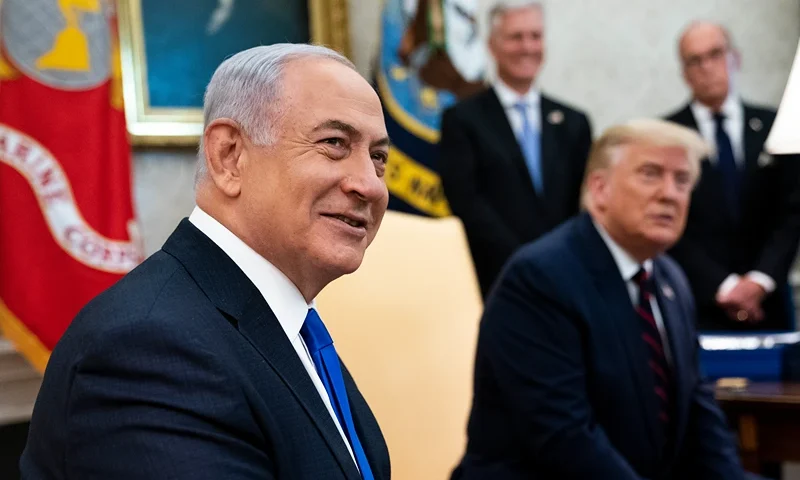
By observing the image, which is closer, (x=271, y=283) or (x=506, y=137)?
(x=271, y=283)

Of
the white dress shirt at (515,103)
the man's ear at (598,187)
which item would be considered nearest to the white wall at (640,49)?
the white dress shirt at (515,103)

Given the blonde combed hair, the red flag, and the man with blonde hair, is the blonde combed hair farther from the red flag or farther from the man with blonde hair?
the red flag

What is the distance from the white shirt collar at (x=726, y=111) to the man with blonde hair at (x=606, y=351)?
1.62 meters

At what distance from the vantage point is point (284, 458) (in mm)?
1082

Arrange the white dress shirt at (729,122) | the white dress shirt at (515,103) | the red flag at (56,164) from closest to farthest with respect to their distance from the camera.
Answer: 1. the red flag at (56,164)
2. the white dress shirt at (515,103)
3. the white dress shirt at (729,122)

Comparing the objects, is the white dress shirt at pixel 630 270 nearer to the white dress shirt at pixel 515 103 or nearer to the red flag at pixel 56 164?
the white dress shirt at pixel 515 103

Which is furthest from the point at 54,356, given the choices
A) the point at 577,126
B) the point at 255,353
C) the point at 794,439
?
the point at 577,126

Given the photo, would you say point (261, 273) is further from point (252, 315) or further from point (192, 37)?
point (192, 37)

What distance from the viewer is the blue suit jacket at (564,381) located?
2225 millimetres

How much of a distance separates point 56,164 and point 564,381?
5.80ft

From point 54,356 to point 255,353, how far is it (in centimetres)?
24

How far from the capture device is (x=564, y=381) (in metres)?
2.25

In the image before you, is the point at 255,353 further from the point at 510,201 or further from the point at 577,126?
the point at 577,126

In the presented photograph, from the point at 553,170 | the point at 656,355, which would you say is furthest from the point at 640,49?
the point at 656,355
